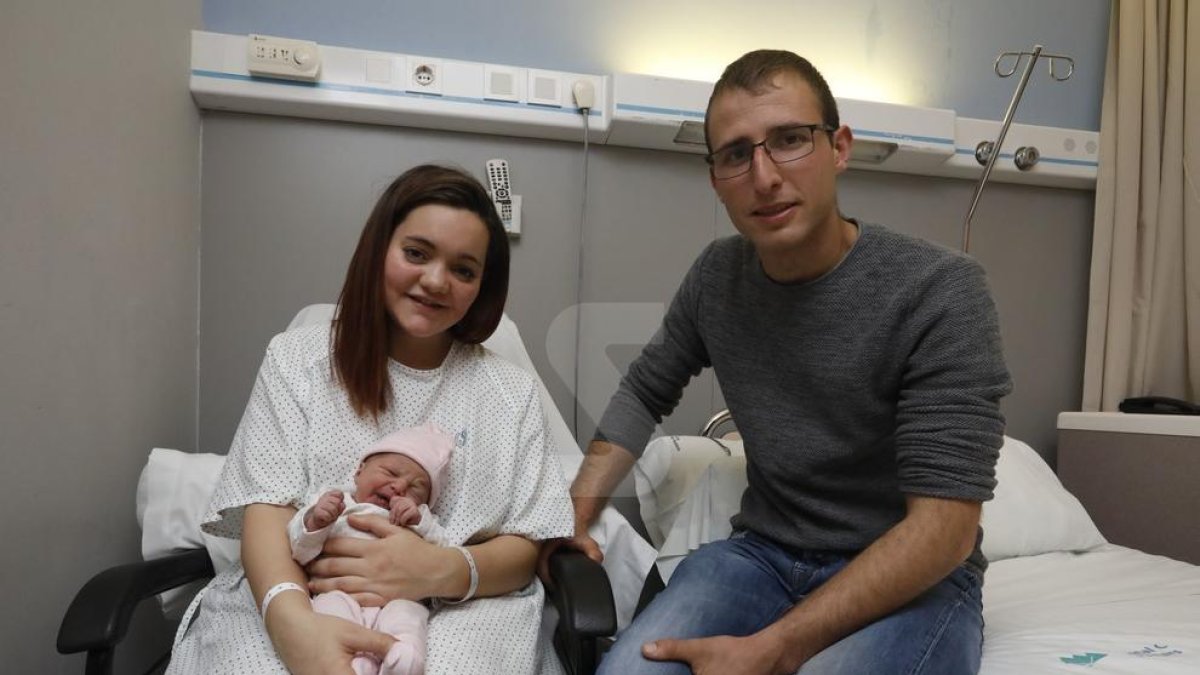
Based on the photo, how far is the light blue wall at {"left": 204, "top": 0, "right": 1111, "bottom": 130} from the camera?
6.20 feet

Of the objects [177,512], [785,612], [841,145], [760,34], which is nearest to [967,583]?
[785,612]

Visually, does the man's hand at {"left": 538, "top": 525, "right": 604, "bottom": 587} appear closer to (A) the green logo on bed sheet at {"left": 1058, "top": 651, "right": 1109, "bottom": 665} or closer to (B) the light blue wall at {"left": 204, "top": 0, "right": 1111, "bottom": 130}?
(A) the green logo on bed sheet at {"left": 1058, "top": 651, "right": 1109, "bottom": 665}

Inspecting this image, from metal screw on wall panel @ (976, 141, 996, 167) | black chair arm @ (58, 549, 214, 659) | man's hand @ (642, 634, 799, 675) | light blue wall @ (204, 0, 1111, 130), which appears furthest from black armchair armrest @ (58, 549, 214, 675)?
metal screw on wall panel @ (976, 141, 996, 167)

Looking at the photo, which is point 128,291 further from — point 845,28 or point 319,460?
point 845,28

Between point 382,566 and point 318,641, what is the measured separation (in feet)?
0.42

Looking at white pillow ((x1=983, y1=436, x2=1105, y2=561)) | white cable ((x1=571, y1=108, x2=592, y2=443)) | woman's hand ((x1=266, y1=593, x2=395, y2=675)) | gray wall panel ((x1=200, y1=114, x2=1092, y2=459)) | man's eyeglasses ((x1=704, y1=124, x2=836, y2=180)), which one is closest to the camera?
woman's hand ((x1=266, y1=593, x2=395, y2=675))

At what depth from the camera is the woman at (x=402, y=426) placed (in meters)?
0.98

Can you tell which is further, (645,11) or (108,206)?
(645,11)

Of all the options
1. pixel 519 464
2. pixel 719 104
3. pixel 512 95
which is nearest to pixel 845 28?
pixel 512 95

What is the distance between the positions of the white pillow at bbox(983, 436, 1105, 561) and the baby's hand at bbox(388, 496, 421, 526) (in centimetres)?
133

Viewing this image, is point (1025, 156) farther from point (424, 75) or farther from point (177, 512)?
point (177, 512)

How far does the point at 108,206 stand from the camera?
1.33 metres

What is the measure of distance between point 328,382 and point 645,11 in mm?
1494

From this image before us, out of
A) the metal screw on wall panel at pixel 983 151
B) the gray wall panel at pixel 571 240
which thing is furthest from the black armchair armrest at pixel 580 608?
the metal screw on wall panel at pixel 983 151
